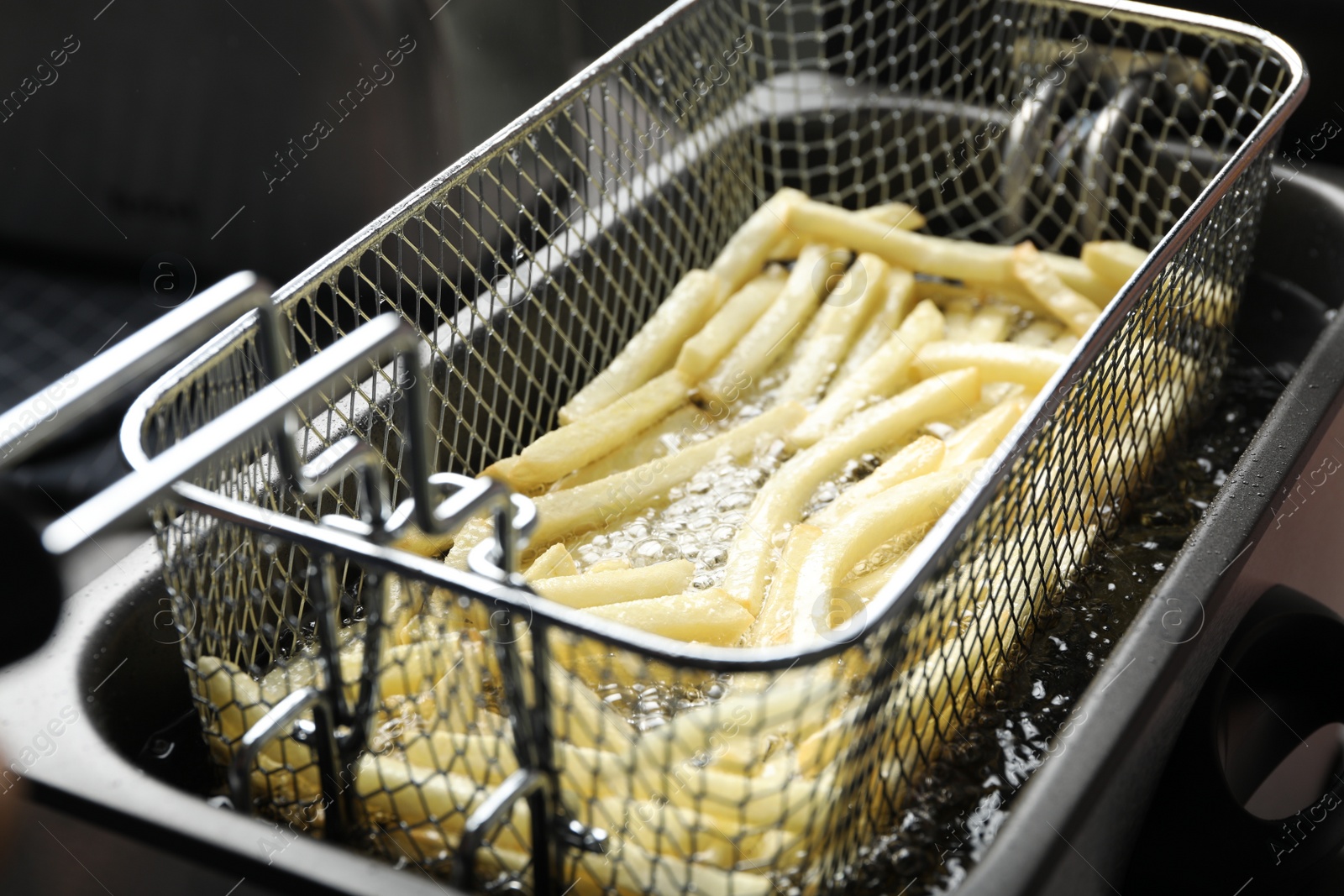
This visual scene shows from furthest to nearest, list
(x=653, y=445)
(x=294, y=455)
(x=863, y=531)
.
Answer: (x=653, y=445)
(x=863, y=531)
(x=294, y=455)

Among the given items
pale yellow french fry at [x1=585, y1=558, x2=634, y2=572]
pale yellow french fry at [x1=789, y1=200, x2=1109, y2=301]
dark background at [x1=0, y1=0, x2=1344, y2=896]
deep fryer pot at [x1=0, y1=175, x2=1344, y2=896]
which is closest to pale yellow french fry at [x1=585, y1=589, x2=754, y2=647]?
pale yellow french fry at [x1=585, y1=558, x2=634, y2=572]

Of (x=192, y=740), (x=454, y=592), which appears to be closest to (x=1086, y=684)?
(x=454, y=592)

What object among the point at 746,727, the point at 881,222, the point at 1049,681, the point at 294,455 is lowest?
the point at 1049,681

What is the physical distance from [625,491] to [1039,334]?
2.97 ft

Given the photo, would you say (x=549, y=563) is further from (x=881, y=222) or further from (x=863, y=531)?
(x=881, y=222)

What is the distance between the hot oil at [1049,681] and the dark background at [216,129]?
78cm

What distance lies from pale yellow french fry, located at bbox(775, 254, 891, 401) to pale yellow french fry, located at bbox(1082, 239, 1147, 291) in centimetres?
35

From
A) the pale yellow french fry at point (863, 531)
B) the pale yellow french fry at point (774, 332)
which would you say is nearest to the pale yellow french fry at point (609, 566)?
the pale yellow french fry at point (863, 531)

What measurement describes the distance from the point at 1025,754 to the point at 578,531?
26.9 inches

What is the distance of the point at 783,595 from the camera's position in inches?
64.2

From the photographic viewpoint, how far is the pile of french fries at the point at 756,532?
125cm

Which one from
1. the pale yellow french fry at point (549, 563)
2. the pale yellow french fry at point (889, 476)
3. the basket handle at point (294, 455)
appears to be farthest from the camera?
the pale yellow french fry at point (889, 476)

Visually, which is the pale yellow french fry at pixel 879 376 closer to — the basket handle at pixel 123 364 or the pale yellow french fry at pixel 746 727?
the pale yellow french fry at pixel 746 727

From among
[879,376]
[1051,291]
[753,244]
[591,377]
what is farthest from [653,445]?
[1051,291]
